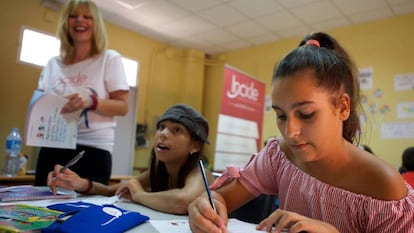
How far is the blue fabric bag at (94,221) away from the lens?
1.97 feet

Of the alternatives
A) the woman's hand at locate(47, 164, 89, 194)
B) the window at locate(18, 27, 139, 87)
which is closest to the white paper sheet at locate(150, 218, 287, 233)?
the woman's hand at locate(47, 164, 89, 194)

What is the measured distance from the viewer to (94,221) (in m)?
0.64

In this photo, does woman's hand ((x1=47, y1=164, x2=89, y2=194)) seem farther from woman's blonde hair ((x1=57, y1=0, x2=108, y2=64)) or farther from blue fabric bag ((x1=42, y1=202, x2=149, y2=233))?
woman's blonde hair ((x1=57, y1=0, x2=108, y2=64))

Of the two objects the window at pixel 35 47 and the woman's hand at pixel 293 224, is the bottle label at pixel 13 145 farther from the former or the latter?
the woman's hand at pixel 293 224

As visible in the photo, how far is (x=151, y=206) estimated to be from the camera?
3.24 ft

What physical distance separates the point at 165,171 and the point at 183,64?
3.81 m

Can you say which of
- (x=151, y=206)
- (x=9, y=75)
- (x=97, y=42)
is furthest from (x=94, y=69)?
(x=9, y=75)

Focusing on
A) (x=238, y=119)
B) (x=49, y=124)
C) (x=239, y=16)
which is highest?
(x=239, y=16)

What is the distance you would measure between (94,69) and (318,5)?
9.12ft

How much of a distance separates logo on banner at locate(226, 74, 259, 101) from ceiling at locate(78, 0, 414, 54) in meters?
0.83

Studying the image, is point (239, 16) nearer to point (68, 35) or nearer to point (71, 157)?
point (68, 35)

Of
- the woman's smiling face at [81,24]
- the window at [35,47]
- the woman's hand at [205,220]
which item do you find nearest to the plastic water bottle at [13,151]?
the window at [35,47]

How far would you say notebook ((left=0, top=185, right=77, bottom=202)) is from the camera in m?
0.92

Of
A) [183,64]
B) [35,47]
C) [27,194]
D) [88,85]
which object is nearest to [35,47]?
[35,47]
